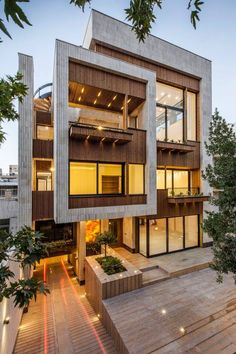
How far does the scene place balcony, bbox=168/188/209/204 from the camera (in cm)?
1150

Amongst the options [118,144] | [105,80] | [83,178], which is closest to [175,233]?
[118,144]

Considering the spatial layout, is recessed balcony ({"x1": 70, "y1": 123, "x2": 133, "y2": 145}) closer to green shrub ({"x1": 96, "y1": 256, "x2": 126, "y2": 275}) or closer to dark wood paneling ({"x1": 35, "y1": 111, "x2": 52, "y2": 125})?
dark wood paneling ({"x1": 35, "y1": 111, "x2": 52, "y2": 125})

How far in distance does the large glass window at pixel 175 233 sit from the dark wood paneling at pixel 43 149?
7918 millimetres

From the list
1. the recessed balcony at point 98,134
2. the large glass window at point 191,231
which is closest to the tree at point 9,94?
the recessed balcony at point 98,134

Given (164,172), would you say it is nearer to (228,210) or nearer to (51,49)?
(228,210)

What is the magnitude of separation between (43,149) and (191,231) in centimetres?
1039

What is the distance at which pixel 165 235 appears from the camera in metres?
11.8

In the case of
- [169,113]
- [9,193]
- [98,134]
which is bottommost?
[9,193]

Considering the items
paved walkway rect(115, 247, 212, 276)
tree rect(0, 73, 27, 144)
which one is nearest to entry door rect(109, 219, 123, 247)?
paved walkway rect(115, 247, 212, 276)

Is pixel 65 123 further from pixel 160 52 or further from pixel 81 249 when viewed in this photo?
pixel 160 52

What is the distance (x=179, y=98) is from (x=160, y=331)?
12391 millimetres

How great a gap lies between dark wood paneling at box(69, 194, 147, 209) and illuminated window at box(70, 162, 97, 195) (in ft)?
1.31

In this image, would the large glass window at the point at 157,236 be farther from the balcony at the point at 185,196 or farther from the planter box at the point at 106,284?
the planter box at the point at 106,284

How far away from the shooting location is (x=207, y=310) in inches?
255
